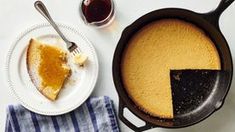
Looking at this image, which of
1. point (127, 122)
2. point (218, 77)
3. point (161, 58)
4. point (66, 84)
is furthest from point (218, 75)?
point (66, 84)

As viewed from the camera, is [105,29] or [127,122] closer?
[127,122]

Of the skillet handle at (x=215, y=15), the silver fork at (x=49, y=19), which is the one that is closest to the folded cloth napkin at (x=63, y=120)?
the silver fork at (x=49, y=19)

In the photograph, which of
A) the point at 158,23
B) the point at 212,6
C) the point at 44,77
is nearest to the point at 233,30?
the point at 212,6

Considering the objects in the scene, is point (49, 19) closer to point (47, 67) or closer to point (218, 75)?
point (47, 67)

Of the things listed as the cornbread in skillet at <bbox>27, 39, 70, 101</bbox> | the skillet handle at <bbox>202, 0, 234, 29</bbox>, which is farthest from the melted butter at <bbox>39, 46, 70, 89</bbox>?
the skillet handle at <bbox>202, 0, 234, 29</bbox>

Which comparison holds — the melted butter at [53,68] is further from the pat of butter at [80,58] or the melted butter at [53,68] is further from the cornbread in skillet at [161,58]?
the cornbread in skillet at [161,58]

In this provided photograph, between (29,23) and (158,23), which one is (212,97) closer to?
(158,23)

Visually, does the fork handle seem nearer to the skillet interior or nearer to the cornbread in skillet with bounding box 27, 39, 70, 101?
the cornbread in skillet with bounding box 27, 39, 70, 101
